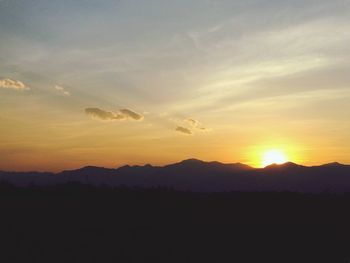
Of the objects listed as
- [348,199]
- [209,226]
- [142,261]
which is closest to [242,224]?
[209,226]

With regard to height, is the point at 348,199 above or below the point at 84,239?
above

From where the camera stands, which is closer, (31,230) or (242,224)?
(31,230)

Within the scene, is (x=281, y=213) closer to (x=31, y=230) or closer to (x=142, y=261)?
(x=142, y=261)

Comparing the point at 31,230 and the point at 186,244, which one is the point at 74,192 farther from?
the point at 186,244

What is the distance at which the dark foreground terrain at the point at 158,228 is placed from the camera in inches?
935

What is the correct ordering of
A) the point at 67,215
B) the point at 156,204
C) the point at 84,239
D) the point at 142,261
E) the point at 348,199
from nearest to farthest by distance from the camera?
the point at 142,261
the point at 84,239
the point at 67,215
the point at 156,204
the point at 348,199

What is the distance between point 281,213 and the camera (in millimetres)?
37000

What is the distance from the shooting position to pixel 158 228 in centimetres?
2919

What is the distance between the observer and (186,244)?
26.1 m

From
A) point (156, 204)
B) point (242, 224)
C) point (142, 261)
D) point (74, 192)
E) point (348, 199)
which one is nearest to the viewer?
point (142, 261)

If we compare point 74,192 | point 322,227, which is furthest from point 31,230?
point 322,227

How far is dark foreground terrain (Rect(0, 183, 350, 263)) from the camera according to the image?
23750mm

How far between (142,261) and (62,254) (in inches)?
159

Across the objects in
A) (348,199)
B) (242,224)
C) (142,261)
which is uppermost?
(348,199)
